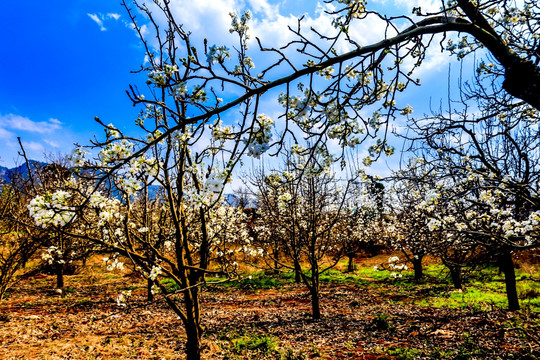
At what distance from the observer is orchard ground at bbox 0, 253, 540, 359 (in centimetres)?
621

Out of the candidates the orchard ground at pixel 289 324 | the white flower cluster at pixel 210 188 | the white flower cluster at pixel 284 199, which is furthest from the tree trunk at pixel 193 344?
the white flower cluster at pixel 210 188

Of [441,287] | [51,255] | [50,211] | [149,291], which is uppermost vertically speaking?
[50,211]

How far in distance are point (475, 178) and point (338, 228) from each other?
56.2 ft

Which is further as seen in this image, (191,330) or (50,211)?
(191,330)

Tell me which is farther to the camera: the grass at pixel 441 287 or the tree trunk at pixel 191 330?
the grass at pixel 441 287

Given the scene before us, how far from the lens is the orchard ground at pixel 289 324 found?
20.4 ft

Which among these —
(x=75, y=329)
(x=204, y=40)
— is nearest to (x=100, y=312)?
(x=75, y=329)

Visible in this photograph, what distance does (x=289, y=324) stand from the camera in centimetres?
853

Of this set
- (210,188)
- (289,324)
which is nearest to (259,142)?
(210,188)

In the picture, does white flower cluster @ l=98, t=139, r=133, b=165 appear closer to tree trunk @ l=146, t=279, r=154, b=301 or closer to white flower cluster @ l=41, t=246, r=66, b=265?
white flower cluster @ l=41, t=246, r=66, b=265

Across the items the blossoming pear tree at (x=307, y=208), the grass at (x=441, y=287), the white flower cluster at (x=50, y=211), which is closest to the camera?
the white flower cluster at (x=50, y=211)

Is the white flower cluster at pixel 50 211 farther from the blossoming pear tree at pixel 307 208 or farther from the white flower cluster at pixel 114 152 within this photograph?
the blossoming pear tree at pixel 307 208

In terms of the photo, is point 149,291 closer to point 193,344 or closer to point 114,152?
point 193,344

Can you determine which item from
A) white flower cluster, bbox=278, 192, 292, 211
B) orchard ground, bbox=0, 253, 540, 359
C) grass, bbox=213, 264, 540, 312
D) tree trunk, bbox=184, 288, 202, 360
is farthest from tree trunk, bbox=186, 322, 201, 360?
white flower cluster, bbox=278, 192, 292, 211
